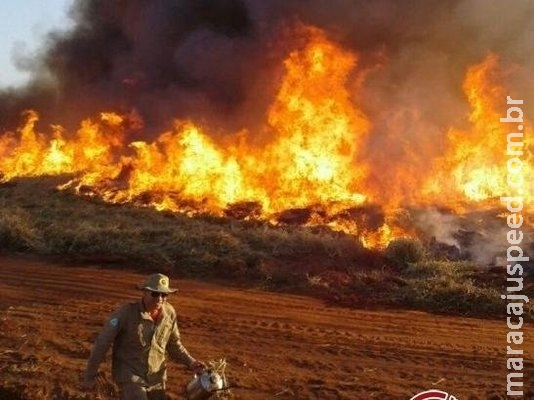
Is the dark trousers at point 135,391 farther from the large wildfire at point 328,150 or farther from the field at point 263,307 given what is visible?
the large wildfire at point 328,150

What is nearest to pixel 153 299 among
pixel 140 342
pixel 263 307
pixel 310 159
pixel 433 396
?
pixel 140 342

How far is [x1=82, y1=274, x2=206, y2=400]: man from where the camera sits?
5.07m

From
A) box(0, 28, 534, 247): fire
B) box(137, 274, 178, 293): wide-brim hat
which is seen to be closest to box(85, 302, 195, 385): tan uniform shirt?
box(137, 274, 178, 293): wide-brim hat

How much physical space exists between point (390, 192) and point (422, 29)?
22.7 ft

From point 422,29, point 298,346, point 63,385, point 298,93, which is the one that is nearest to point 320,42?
point 298,93

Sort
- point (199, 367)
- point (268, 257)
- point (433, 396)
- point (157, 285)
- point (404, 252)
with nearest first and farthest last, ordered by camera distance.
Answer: point (157, 285) → point (199, 367) → point (433, 396) → point (268, 257) → point (404, 252)

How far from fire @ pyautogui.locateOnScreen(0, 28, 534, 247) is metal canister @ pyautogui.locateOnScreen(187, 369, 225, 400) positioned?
1175 cm

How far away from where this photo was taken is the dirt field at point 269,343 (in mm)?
7016

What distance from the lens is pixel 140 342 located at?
5.14 metres

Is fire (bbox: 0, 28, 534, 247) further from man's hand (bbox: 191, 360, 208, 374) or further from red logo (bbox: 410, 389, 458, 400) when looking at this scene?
man's hand (bbox: 191, 360, 208, 374)

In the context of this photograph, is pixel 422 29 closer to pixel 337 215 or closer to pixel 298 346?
pixel 337 215

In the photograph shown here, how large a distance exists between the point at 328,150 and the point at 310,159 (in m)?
0.63

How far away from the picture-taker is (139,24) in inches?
1052

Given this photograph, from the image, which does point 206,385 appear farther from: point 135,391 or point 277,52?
point 277,52
